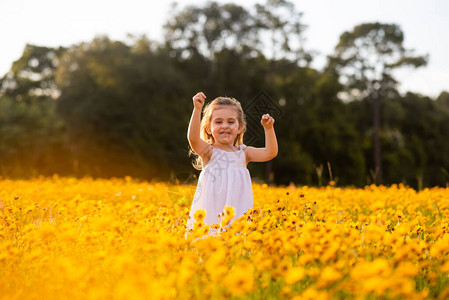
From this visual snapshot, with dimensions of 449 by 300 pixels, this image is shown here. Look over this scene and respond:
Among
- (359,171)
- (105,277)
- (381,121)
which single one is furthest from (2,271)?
(381,121)

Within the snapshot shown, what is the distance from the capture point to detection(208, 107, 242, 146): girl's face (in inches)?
176

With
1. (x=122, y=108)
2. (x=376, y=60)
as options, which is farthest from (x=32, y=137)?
(x=376, y=60)

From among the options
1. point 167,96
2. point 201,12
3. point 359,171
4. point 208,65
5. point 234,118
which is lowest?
point 359,171

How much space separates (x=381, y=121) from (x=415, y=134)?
4.33 m

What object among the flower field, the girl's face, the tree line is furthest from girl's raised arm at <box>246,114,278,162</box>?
the tree line

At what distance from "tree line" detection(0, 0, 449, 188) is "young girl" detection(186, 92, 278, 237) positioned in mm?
16869

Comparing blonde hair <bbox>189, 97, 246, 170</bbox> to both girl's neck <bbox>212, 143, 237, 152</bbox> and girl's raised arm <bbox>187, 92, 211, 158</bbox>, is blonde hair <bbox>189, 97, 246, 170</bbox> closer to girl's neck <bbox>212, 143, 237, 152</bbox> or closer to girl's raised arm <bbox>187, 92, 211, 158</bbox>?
girl's neck <bbox>212, 143, 237, 152</bbox>

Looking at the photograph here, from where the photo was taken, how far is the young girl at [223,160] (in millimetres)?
4277

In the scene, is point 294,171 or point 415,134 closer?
point 294,171

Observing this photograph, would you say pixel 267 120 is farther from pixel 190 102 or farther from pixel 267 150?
pixel 190 102

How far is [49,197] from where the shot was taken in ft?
20.8

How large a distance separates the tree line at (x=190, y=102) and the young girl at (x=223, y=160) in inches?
664

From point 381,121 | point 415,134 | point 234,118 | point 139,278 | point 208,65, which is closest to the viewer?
point 139,278

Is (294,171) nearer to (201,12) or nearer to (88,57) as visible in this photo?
(201,12)
